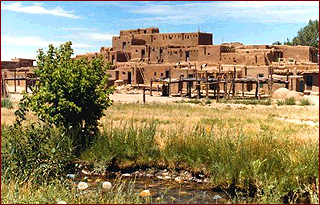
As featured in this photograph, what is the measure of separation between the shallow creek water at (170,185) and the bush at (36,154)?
1.95ft

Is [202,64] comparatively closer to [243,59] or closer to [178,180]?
[243,59]

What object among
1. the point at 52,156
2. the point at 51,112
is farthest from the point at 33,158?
the point at 51,112

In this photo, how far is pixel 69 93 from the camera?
32.6 feet

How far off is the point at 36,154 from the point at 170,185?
277 centimetres

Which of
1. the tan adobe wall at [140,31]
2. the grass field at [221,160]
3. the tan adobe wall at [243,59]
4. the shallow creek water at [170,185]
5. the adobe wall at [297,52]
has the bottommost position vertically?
the shallow creek water at [170,185]

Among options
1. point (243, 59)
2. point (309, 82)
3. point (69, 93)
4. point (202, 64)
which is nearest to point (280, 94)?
point (309, 82)

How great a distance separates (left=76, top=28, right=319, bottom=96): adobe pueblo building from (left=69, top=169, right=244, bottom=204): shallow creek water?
25427mm

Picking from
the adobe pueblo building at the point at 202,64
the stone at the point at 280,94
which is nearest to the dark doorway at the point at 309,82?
the adobe pueblo building at the point at 202,64

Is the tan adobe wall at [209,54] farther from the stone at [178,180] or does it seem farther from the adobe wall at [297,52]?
the stone at [178,180]

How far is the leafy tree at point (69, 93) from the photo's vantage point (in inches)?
377

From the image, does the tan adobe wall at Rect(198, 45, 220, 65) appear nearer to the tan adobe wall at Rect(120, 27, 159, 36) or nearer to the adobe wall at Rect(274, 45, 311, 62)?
the adobe wall at Rect(274, 45, 311, 62)

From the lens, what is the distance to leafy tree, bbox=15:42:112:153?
31.4ft

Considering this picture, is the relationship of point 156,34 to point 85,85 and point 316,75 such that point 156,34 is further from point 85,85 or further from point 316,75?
point 85,85

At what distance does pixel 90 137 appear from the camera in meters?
10.0
